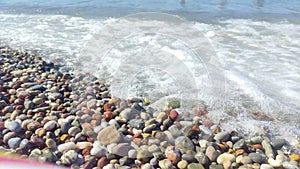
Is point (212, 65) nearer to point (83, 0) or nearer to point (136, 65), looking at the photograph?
point (136, 65)

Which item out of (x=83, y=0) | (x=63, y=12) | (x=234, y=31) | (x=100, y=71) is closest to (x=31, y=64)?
(x=100, y=71)

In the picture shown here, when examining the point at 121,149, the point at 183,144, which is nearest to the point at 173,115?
the point at 183,144

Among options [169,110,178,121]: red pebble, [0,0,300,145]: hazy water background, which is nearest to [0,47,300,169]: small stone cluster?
[169,110,178,121]: red pebble

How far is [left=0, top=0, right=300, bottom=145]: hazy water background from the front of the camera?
334 centimetres

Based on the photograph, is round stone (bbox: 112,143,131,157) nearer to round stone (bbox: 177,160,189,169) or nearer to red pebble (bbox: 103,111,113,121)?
round stone (bbox: 177,160,189,169)

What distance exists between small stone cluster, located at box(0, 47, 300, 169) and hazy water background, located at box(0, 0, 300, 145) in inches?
16.4

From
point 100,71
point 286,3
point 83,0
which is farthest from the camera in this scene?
point 83,0

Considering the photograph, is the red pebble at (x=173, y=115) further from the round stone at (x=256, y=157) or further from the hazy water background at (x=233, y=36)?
the round stone at (x=256, y=157)

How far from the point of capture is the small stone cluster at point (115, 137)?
2.26m

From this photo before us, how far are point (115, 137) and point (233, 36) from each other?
15.2 ft

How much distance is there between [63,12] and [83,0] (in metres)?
1.84

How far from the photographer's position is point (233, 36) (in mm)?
6453

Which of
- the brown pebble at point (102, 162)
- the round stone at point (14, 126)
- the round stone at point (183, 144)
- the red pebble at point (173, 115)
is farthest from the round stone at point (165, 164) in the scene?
the round stone at point (14, 126)

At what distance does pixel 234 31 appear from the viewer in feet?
22.9
